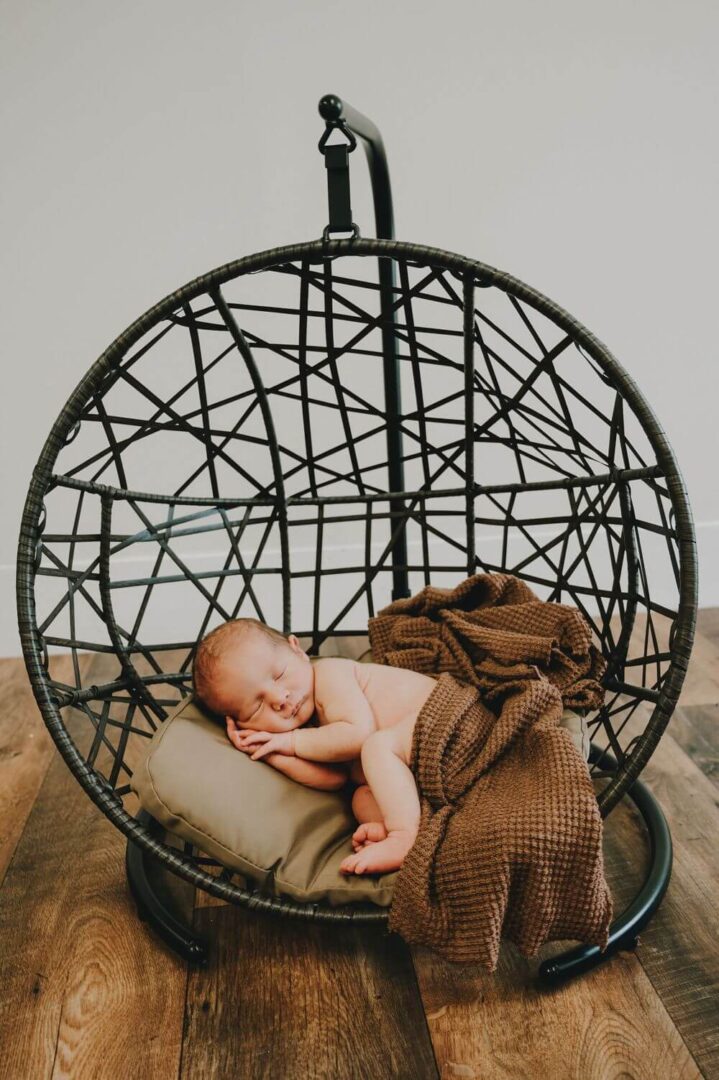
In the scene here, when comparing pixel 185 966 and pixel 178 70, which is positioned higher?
pixel 178 70

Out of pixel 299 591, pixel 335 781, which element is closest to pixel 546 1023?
pixel 335 781

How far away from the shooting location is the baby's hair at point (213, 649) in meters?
1.07

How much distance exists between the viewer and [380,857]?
939 mm

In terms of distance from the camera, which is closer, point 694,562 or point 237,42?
point 694,562

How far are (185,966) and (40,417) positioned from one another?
1.09 m

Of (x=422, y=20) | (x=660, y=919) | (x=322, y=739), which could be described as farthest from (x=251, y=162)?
(x=660, y=919)

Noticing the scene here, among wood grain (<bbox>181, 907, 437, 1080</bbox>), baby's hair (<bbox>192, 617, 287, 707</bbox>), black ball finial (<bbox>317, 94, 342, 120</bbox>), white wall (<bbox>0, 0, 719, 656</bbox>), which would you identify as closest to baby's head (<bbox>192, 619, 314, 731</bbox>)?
baby's hair (<bbox>192, 617, 287, 707</bbox>)

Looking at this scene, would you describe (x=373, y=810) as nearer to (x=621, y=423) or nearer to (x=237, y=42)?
(x=621, y=423)

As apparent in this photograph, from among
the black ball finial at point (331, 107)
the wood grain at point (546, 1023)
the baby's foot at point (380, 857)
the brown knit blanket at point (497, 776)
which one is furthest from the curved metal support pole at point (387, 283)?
the wood grain at point (546, 1023)

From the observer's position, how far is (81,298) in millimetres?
1611

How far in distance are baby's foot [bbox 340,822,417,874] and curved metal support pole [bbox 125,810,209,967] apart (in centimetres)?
22

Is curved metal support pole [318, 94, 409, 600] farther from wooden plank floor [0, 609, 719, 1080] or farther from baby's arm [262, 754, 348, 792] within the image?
wooden plank floor [0, 609, 719, 1080]

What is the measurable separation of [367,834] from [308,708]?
7.7 inches

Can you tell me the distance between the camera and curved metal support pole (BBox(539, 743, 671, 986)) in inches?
37.5
